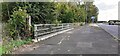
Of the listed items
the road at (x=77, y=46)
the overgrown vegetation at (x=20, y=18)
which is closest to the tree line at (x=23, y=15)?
the overgrown vegetation at (x=20, y=18)

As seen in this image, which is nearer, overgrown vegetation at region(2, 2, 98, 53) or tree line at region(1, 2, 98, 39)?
overgrown vegetation at region(2, 2, 98, 53)

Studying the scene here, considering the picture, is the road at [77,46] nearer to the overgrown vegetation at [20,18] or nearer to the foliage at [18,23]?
the overgrown vegetation at [20,18]

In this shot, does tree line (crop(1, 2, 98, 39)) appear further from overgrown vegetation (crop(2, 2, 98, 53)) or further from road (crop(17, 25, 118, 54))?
road (crop(17, 25, 118, 54))

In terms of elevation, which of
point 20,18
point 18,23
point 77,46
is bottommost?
point 77,46

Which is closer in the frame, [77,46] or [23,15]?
[77,46]

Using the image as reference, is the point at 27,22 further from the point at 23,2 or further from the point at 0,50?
the point at 0,50

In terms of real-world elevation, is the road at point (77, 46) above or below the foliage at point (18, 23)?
below

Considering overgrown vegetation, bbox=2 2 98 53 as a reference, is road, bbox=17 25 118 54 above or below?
below

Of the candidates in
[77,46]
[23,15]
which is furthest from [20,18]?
[77,46]

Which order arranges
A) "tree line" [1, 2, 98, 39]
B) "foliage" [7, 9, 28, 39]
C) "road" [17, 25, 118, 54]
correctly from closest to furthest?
1. "road" [17, 25, 118, 54]
2. "foliage" [7, 9, 28, 39]
3. "tree line" [1, 2, 98, 39]

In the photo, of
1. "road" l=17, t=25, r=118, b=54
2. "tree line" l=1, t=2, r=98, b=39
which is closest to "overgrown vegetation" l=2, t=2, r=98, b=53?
"tree line" l=1, t=2, r=98, b=39

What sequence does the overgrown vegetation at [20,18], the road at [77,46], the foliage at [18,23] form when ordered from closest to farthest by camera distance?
1. the road at [77,46]
2. the overgrown vegetation at [20,18]
3. the foliage at [18,23]

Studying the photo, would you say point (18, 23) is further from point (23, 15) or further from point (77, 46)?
point (77, 46)

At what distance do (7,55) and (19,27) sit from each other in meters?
6.88
